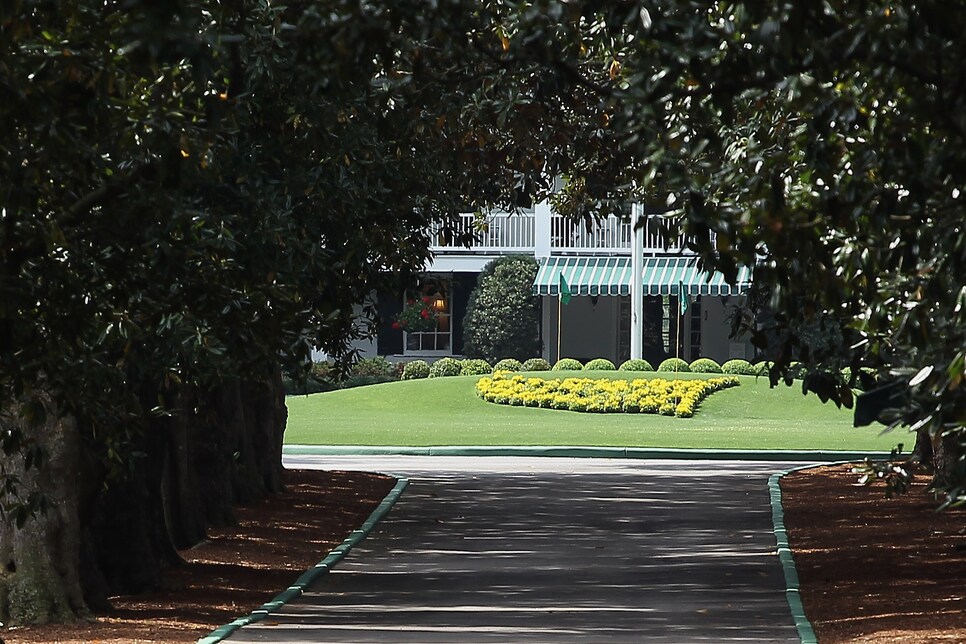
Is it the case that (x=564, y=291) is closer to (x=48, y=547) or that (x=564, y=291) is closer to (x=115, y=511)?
(x=115, y=511)

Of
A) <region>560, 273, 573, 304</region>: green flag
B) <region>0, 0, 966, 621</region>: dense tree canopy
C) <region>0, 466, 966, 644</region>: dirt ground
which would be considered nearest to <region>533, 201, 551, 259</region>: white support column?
<region>560, 273, 573, 304</region>: green flag

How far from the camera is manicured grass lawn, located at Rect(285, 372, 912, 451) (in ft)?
112

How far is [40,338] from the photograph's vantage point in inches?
334

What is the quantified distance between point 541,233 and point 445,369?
19.9 feet

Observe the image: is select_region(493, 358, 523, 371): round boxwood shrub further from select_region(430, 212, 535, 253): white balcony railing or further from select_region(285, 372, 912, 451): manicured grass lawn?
select_region(430, 212, 535, 253): white balcony railing

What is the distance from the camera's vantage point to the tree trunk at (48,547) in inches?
481

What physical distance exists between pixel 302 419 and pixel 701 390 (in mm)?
9718

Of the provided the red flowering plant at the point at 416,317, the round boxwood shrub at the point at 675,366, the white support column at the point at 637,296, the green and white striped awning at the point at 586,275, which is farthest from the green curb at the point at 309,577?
the red flowering plant at the point at 416,317

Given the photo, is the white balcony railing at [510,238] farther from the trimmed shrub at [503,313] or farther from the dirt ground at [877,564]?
the dirt ground at [877,564]

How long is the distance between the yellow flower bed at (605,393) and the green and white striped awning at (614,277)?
15.1ft

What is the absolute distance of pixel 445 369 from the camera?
48469 mm

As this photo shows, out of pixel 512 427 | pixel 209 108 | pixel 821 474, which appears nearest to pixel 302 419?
pixel 512 427

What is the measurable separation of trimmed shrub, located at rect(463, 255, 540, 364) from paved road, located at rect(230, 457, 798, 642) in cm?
2253

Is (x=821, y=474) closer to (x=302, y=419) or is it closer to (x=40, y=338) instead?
(x=302, y=419)
